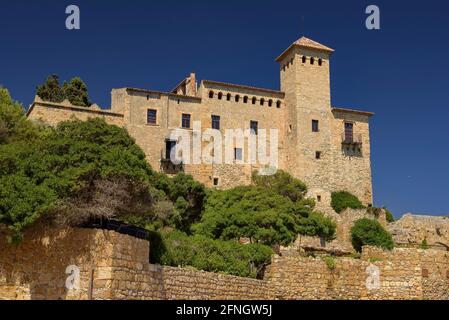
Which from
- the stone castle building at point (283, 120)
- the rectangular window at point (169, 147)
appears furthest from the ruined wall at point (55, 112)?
the rectangular window at point (169, 147)

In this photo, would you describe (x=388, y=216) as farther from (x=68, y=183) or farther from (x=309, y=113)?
(x=68, y=183)

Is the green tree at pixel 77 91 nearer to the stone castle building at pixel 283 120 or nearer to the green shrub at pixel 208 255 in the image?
the stone castle building at pixel 283 120

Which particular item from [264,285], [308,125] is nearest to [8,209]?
[264,285]

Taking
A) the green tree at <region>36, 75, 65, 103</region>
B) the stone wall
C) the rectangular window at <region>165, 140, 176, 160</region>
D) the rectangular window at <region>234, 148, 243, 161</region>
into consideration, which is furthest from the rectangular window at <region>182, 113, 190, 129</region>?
the stone wall

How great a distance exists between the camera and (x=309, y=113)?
45.8 metres

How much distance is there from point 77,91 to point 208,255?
32.5 meters

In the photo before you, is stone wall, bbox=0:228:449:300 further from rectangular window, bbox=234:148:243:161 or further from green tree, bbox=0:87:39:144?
rectangular window, bbox=234:148:243:161

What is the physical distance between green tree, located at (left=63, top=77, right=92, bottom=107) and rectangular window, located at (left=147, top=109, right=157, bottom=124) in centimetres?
826

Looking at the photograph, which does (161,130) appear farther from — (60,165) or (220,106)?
(60,165)

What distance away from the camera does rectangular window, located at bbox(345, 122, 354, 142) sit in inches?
1846

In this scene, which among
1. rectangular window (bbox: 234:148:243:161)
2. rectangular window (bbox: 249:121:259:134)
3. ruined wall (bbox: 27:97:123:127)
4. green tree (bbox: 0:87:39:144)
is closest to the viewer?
green tree (bbox: 0:87:39:144)

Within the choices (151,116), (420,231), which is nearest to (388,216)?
(420,231)

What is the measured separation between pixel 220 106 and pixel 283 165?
6690mm
